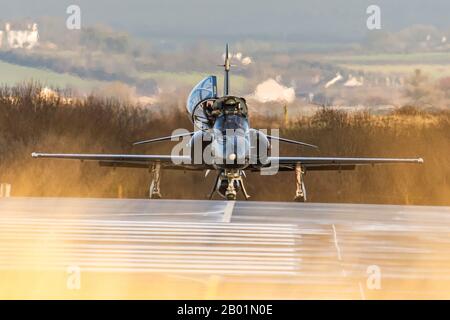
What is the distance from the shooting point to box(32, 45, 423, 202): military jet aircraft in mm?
36781

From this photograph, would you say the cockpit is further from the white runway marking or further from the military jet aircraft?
the white runway marking

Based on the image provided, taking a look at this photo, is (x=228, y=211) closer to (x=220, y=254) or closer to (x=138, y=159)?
(x=220, y=254)

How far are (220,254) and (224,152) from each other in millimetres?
17597

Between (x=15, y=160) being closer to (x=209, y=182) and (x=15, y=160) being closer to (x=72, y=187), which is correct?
(x=72, y=187)

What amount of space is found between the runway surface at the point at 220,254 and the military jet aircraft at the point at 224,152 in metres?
6.19

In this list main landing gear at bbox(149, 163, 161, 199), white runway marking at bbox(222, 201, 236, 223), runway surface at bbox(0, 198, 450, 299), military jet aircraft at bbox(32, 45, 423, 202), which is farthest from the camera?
main landing gear at bbox(149, 163, 161, 199)

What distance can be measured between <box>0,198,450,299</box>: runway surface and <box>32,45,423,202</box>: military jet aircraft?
6191 millimetres

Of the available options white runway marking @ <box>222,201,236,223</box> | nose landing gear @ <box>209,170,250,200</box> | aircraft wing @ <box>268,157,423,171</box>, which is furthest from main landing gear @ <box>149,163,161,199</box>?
white runway marking @ <box>222,201,236,223</box>

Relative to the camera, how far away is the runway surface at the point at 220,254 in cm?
1455

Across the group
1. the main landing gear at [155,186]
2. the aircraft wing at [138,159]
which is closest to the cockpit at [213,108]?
the aircraft wing at [138,159]

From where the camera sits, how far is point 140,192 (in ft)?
254

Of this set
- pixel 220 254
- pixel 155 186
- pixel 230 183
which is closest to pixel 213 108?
Result: pixel 230 183

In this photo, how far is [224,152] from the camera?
36406 mm
